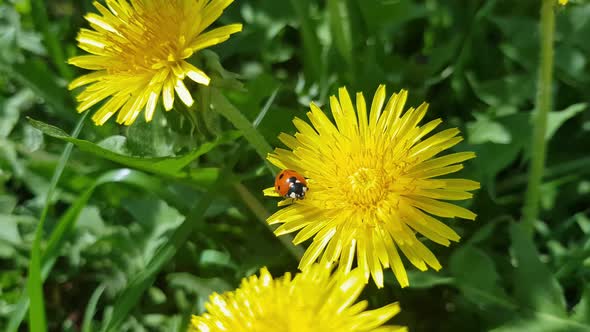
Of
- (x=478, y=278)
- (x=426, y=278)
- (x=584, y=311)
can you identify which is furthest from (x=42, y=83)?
(x=584, y=311)

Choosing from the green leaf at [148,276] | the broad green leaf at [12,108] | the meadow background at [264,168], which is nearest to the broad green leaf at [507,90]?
the meadow background at [264,168]

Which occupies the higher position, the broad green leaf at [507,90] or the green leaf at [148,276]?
the broad green leaf at [507,90]

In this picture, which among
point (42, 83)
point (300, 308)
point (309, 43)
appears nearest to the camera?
point (300, 308)

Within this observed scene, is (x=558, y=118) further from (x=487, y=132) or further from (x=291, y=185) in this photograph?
(x=291, y=185)

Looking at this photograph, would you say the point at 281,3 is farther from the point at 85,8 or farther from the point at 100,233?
the point at 100,233

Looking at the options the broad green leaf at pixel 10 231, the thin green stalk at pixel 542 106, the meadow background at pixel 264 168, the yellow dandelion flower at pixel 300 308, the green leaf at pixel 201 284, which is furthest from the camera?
the broad green leaf at pixel 10 231

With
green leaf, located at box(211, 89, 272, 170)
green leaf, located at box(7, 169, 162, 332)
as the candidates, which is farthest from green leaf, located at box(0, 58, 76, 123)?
green leaf, located at box(211, 89, 272, 170)

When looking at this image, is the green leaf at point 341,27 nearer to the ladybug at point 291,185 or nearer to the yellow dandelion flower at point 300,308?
the ladybug at point 291,185
